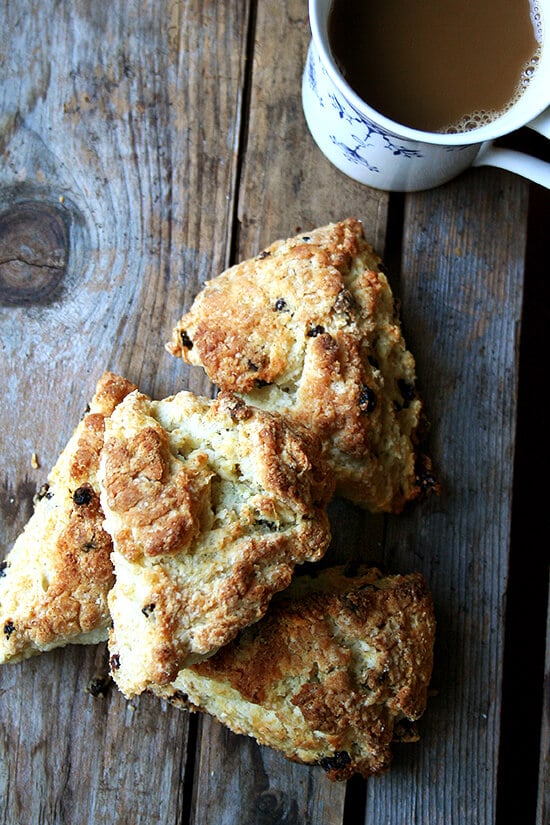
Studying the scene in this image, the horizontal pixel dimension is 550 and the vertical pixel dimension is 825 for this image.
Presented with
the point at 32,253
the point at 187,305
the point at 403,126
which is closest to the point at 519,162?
the point at 403,126

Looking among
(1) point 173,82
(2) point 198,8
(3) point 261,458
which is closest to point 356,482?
(3) point 261,458

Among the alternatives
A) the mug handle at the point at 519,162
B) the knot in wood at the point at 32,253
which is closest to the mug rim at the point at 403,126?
the mug handle at the point at 519,162

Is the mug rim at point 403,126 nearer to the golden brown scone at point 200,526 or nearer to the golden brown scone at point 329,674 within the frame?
the golden brown scone at point 200,526

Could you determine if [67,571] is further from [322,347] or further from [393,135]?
[393,135]

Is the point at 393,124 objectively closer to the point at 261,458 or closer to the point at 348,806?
the point at 261,458

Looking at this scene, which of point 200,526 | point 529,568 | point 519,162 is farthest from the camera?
point 529,568

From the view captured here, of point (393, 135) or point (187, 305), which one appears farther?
point (187, 305)
